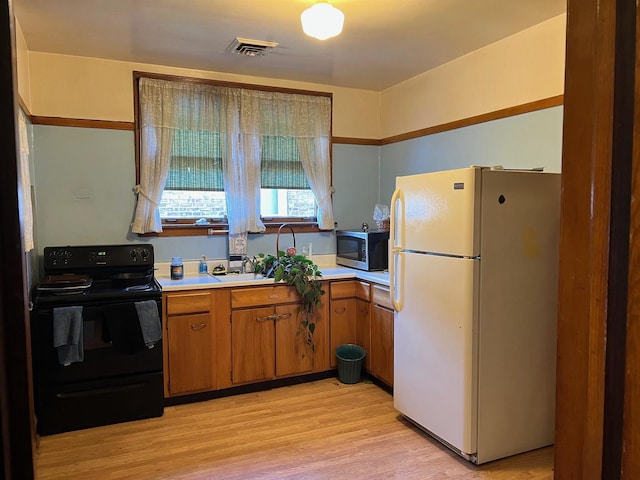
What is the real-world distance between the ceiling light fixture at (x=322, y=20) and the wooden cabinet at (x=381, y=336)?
179 centimetres

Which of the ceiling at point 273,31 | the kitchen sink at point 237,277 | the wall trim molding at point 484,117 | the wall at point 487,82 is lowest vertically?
the kitchen sink at point 237,277

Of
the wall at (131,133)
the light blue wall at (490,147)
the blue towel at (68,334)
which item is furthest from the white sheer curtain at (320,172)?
the blue towel at (68,334)

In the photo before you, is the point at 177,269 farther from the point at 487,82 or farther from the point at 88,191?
the point at 487,82

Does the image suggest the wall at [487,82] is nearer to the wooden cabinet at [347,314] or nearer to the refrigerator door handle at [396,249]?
the refrigerator door handle at [396,249]

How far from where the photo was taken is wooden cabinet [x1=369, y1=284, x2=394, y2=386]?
3549 millimetres

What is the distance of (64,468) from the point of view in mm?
2643

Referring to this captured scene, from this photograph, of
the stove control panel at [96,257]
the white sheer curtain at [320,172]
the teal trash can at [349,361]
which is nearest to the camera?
the stove control panel at [96,257]

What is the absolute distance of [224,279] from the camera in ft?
12.1

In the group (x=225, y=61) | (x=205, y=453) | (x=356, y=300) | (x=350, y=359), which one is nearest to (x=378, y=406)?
(x=350, y=359)

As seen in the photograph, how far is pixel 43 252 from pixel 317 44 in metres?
2.45

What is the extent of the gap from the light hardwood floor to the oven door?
0.35 meters

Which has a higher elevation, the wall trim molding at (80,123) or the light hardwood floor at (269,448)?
the wall trim molding at (80,123)

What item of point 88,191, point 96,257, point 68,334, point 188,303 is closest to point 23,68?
point 88,191

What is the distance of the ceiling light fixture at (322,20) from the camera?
8.23 ft
